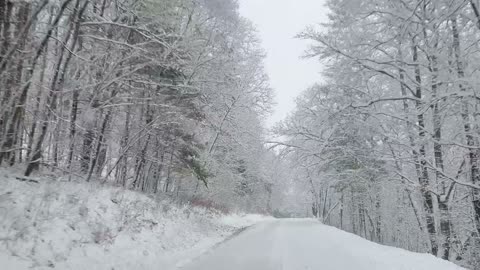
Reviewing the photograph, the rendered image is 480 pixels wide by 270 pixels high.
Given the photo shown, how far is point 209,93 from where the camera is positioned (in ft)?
60.5

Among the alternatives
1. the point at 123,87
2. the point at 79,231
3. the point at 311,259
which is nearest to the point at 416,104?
the point at 311,259

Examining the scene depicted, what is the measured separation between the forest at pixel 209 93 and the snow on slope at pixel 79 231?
88cm

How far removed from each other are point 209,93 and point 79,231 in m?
12.0

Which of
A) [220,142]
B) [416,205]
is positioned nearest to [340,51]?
[416,205]

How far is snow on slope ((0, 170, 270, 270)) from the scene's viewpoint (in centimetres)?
574

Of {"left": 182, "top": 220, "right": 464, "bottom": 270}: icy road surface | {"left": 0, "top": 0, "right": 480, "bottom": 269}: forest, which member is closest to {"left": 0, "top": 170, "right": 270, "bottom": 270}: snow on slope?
{"left": 182, "top": 220, "right": 464, "bottom": 270}: icy road surface

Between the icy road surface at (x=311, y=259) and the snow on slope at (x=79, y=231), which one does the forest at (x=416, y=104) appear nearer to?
the icy road surface at (x=311, y=259)

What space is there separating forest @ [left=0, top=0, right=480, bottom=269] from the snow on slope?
2.90 ft

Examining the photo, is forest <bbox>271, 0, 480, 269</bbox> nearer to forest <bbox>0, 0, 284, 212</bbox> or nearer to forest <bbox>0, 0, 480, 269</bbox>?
forest <bbox>0, 0, 480, 269</bbox>

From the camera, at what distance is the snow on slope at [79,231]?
5742 mm

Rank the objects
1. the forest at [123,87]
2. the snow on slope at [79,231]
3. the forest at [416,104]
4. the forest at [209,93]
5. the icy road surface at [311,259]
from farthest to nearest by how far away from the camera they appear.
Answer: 1. the forest at [416,104]
2. the forest at [209,93]
3. the icy road surface at [311,259]
4. the forest at [123,87]
5. the snow on slope at [79,231]

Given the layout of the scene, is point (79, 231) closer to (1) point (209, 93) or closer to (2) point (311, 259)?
(2) point (311, 259)

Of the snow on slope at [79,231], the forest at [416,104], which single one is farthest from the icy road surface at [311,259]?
the forest at [416,104]

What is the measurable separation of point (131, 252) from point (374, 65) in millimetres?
8741
